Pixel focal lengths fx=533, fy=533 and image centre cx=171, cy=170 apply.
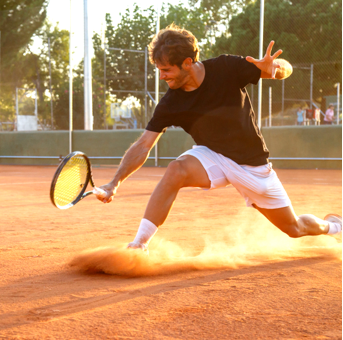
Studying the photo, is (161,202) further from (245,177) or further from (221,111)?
(221,111)

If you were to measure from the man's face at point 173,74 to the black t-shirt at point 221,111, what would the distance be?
12 centimetres

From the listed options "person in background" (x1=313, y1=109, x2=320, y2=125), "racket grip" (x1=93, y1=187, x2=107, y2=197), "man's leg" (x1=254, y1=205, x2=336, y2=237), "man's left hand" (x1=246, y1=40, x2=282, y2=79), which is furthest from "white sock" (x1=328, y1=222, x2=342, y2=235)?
"person in background" (x1=313, y1=109, x2=320, y2=125)

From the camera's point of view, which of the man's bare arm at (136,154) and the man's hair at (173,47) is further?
the man's bare arm at (136,154)

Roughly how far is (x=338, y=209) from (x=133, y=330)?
512 centimetres

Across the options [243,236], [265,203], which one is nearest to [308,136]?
[243,236]

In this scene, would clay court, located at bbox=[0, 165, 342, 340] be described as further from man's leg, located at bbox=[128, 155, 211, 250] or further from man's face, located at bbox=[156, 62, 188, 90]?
man's face, located at bbox=[156, 62, 188, 90]

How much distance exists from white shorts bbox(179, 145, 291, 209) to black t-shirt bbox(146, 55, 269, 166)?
5cm

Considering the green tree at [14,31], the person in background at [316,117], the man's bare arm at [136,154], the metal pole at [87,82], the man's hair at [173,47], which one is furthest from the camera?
the green tree at [14,31]

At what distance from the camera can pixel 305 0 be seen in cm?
2567

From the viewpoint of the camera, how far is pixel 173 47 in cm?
332

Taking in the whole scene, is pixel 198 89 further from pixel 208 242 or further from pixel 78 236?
pixel 78 236

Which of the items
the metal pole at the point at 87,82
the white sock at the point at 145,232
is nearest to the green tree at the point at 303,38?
the metal pole at the point at 87,82

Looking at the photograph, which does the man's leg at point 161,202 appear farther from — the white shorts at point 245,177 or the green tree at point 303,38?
the green tree at point 303,38

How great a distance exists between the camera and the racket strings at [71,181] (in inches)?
138
